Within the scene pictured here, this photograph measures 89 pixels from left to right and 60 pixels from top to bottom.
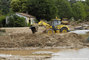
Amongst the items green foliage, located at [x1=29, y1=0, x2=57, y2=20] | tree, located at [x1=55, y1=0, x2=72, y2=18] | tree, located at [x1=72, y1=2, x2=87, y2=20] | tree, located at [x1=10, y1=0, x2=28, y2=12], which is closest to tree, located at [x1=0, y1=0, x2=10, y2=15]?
tree, located at [x1=10, y1=0, x2=28, y2=12]

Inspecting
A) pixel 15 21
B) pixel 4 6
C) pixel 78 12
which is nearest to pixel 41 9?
pixel 15 21

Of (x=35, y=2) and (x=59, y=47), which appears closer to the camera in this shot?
(x=59, y=47)

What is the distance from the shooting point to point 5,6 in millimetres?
70312

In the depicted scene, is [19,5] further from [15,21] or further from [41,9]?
[15,21]

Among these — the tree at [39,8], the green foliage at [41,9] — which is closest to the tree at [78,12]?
the tree at [39,8]

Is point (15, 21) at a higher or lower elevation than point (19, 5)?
lower

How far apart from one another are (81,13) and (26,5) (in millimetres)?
30339

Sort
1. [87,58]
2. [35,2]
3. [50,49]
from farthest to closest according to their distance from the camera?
1. [35,2]
2. [50,49]
3. [87,58]

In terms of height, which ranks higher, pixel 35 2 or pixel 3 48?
pixel 35 2

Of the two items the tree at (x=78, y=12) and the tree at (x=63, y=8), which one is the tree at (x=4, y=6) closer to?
the tree at (x=63, y=8)

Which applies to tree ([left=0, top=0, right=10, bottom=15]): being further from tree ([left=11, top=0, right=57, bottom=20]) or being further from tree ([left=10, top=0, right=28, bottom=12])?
tree ([left=11, top=0, right=57, bottom=20])

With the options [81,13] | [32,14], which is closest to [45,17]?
[32,14]

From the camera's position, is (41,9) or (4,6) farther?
(4,6)

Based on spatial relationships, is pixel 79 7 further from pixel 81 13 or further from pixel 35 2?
Answer: pixel 35 2
